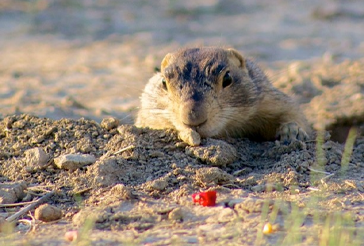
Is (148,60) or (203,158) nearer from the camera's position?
(203,158)

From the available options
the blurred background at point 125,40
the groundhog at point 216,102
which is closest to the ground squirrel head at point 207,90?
the groundhog at point 216,102

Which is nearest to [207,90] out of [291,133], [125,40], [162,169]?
[162,169]

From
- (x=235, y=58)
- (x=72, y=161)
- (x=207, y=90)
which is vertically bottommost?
(x=72, y=161)

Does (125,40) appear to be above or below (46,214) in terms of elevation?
above

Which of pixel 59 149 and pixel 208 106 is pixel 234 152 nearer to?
pixel 208 106

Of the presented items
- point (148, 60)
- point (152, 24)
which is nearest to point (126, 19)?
point (152, 24)

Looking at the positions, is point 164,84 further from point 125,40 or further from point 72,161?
point 125,40
